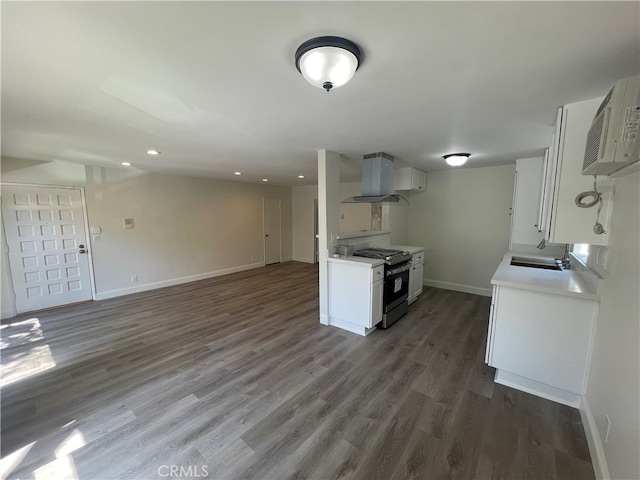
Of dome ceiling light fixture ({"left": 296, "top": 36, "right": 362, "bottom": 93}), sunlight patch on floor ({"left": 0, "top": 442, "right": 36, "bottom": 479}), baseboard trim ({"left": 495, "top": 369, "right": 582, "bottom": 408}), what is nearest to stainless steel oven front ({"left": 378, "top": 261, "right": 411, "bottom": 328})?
baseboard trim ({"left": 495, "top": 369, "right": 582, "bottom": 408})

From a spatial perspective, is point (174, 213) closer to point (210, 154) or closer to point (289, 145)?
point (210, 154)

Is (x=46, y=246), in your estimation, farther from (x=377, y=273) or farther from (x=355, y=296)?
(x=377, y=273)

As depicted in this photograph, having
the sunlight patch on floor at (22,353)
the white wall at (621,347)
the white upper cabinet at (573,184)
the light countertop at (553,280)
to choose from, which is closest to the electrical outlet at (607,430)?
the white wall at (621,347)

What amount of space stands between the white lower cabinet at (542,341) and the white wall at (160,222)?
19.1 feet

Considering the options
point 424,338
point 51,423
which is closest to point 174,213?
point 51,423

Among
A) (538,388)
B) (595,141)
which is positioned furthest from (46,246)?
(538,388)

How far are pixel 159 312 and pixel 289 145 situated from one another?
3.35 metres

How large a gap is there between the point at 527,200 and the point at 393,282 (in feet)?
7.47

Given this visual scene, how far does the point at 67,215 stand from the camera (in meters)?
4.27

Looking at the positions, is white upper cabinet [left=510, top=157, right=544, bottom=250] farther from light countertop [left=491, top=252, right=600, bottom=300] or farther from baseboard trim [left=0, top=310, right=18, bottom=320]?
baseboard trim [left=0, top=310, right=18, bottom=320]

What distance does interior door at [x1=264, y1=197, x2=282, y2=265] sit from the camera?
297 inches

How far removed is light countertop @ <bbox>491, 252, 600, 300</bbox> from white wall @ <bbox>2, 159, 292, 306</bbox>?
5808 millimetres

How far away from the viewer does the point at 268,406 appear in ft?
6.82

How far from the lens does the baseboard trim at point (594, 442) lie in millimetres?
1444
